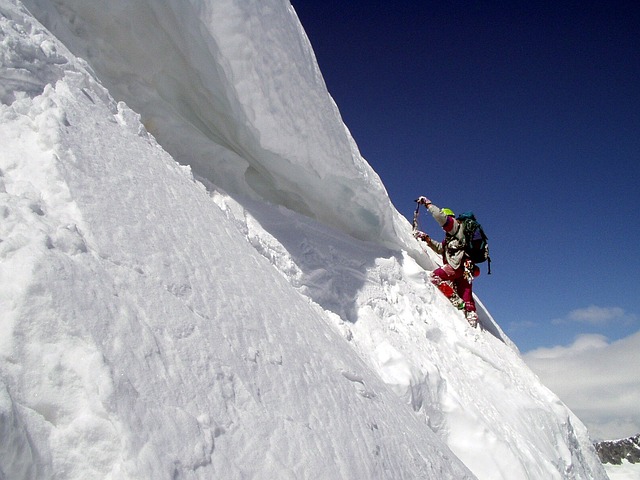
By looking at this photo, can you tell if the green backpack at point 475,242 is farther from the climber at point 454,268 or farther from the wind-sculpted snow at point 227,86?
the wind-sculpted snow at point 227,86

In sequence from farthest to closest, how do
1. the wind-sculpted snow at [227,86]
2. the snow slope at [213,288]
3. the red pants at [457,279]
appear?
the red pants at [457,279] → the wind-sculpted snow at [227,86] → the snow slope at [213,288]

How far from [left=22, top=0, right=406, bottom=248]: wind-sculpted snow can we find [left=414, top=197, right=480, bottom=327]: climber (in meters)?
2.06

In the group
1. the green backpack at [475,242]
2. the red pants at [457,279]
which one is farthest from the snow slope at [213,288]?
the green backpack at [475,242]

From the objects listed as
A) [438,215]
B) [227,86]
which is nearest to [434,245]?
[438,215]

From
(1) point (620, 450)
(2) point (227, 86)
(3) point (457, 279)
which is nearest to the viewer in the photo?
(2) point (227, 86)

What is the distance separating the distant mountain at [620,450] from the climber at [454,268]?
96657 millimetres

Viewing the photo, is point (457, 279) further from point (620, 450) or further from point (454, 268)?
point (620, 450)

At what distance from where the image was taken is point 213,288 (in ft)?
7.67

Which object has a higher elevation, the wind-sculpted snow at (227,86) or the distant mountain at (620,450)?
the distant mountain at (620,450)

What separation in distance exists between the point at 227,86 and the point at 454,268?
432cm

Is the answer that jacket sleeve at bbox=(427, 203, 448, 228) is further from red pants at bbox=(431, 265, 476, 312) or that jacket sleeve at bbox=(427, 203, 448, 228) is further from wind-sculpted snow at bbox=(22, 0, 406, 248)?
wind-sculpted snow at bbox=(22, 0, 406, 248)

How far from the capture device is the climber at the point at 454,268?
257 inches

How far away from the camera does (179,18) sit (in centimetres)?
425

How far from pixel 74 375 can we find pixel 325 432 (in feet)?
3.57
